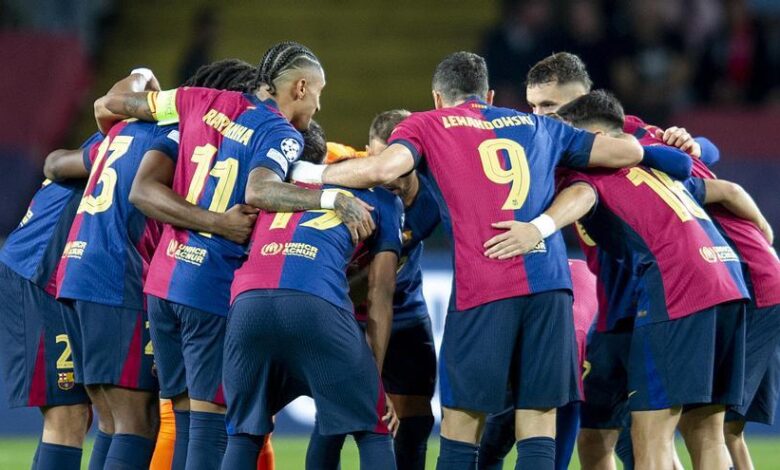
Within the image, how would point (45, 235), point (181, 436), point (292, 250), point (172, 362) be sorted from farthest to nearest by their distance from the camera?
point (45, 235) < point (181, 436) < point (172, 362) < point (292, 250)

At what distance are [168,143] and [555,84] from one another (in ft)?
7.08

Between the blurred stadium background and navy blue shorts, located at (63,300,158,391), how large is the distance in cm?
453

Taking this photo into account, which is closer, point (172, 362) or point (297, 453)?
point (172, 362)

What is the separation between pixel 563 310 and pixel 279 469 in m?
3.60

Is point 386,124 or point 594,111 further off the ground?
point 594,111

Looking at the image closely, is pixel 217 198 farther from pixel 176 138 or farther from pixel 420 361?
pixel 420 361

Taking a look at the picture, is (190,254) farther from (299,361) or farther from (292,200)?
(299,361)

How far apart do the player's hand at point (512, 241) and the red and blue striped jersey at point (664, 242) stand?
54cm

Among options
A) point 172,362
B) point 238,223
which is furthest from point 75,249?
point 238,223

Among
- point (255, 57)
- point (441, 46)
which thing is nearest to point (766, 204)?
point (441, 46)

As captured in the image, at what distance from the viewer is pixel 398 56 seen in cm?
1558

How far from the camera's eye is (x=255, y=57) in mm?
15266

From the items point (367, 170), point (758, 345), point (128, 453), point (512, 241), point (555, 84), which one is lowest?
point (128, 453)

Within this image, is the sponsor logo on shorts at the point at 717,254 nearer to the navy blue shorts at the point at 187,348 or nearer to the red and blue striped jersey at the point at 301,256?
the red and blue striped jersey at the point at 301,256
